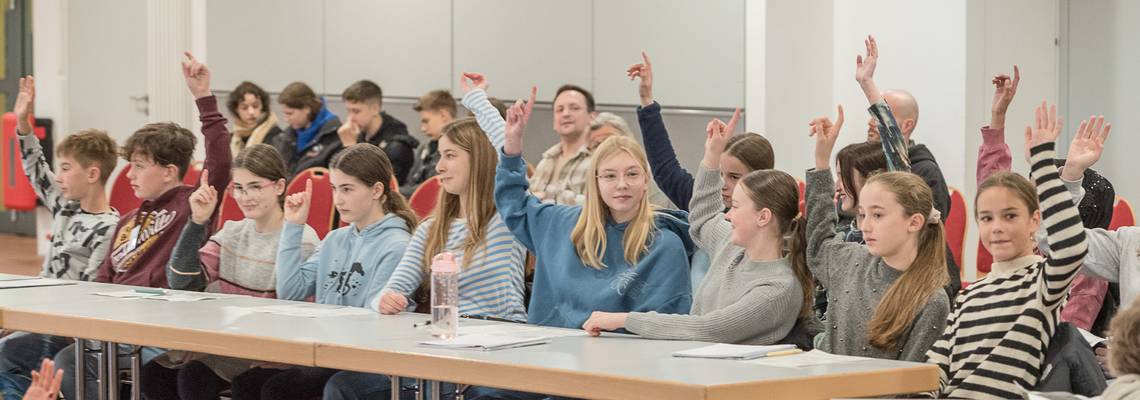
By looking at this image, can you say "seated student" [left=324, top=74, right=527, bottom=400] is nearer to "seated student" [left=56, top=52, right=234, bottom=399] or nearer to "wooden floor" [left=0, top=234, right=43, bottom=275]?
"seated student" [left=56, top=52, right=234, bottom=399]

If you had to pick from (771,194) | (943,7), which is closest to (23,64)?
(943,7)

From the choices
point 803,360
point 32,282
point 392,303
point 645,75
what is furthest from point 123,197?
point 803,360

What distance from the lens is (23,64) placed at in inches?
440

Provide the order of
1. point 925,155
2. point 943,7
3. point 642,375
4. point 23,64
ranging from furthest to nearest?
point 23,64 < point 943,7 < point 925,155 < point 642,375

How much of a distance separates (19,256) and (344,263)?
6.65 metres

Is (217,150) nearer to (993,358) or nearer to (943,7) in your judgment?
(993,358)

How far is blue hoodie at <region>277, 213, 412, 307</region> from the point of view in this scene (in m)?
4.11

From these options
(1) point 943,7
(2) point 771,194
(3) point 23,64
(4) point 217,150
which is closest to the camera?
(2) point 771,194

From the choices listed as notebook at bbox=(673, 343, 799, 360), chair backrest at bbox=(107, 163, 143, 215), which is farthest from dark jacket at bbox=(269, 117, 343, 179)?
notebook at bbox=(673, 343, 799, 360)

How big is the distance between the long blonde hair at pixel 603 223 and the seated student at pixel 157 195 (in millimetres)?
1551

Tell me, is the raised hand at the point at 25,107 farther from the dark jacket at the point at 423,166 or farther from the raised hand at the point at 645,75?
the raised hand at the point at 645,75

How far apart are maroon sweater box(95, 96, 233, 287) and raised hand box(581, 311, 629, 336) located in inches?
76.2

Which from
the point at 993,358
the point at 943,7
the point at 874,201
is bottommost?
the point at 993,358

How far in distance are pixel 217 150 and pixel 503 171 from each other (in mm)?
1308
